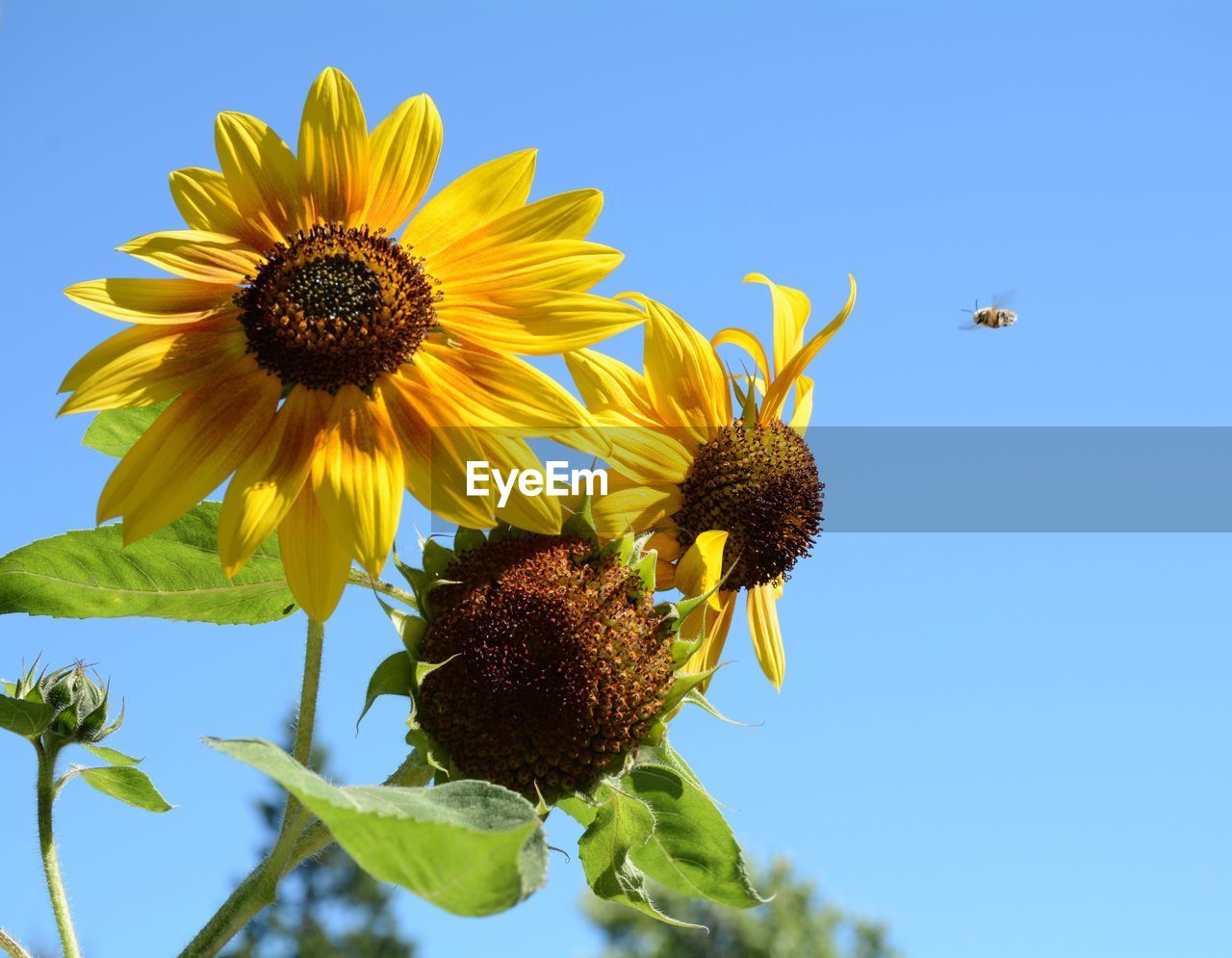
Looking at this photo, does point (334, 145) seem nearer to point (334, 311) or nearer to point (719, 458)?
point (334, 311)

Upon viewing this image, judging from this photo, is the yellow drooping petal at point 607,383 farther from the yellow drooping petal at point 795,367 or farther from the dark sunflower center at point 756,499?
the yellow drooping petal at point 795,367

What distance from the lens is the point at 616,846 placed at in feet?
6.74

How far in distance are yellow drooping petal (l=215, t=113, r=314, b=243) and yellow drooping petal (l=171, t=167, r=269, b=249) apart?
0.05ft

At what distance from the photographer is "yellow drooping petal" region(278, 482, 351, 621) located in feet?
5.86

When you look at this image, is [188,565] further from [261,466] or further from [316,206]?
[316,206]

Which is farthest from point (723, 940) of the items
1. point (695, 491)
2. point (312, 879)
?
point (695, 491)

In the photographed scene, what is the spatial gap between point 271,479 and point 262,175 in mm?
427

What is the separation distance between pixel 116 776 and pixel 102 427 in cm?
56

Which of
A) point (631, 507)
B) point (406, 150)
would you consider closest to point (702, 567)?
point (631, 507)

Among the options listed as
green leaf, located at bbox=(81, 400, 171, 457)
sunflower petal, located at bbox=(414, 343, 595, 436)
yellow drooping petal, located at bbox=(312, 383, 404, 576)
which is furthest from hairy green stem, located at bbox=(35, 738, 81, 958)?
sunflower petal, located at bbox=(414, 343, 595, 436)

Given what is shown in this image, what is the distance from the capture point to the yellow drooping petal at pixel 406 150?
1980mm

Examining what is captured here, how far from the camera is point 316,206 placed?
78.7 inches

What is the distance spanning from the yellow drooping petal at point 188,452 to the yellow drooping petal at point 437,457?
19 cm

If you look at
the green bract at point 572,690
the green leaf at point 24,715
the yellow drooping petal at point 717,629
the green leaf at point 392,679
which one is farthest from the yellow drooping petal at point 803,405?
the green leaf at point 24,715
